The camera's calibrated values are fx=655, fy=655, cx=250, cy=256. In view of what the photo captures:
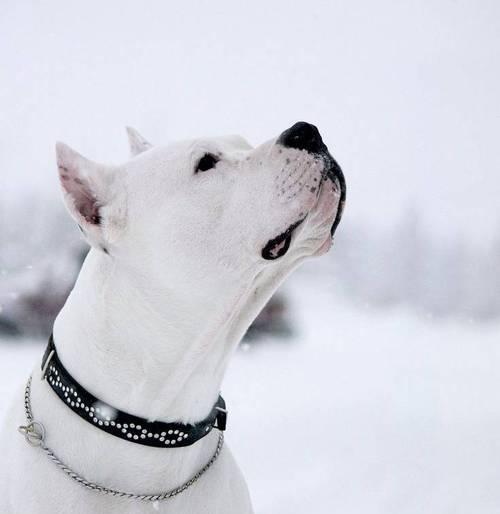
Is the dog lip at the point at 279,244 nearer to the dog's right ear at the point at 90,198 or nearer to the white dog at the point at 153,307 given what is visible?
the white dog at the point at 153,307

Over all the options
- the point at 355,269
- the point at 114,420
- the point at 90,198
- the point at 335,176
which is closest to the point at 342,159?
the point at 355,269

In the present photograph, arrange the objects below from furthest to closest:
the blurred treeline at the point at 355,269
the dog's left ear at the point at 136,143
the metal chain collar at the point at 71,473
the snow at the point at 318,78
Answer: the snow at the point at 318,78 < the blurred treeline at the point at 355,269 < the dog's left ear at the point at 136,143 < the metal chain collar at the point at 71,473

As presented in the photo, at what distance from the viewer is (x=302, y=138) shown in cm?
124

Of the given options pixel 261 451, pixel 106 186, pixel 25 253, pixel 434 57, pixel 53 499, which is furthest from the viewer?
pixel 434 57

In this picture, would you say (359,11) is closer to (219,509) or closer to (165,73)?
(165,73)

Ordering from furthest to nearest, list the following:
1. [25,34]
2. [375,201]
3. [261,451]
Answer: [375,201] → [25,34] → [261,451]

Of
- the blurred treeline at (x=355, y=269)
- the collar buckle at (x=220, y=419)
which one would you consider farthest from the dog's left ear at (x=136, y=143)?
the blurred treeline at (x=355, y=269)

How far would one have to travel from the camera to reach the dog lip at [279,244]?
3.89ft

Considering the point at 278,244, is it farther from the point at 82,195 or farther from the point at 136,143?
the point at 136,143

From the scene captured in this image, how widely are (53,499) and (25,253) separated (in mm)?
3192

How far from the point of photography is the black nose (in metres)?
1.23

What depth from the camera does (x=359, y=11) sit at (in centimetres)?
573

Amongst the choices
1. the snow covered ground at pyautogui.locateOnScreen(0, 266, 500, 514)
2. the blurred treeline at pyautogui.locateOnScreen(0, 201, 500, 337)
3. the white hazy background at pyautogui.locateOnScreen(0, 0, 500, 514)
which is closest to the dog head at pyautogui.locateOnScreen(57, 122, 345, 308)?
the snow covered ground at pyautogui.locateOnScreen(0, 266, 500, 514)

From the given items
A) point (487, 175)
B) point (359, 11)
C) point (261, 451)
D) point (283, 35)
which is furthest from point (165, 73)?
point (261, 451)
